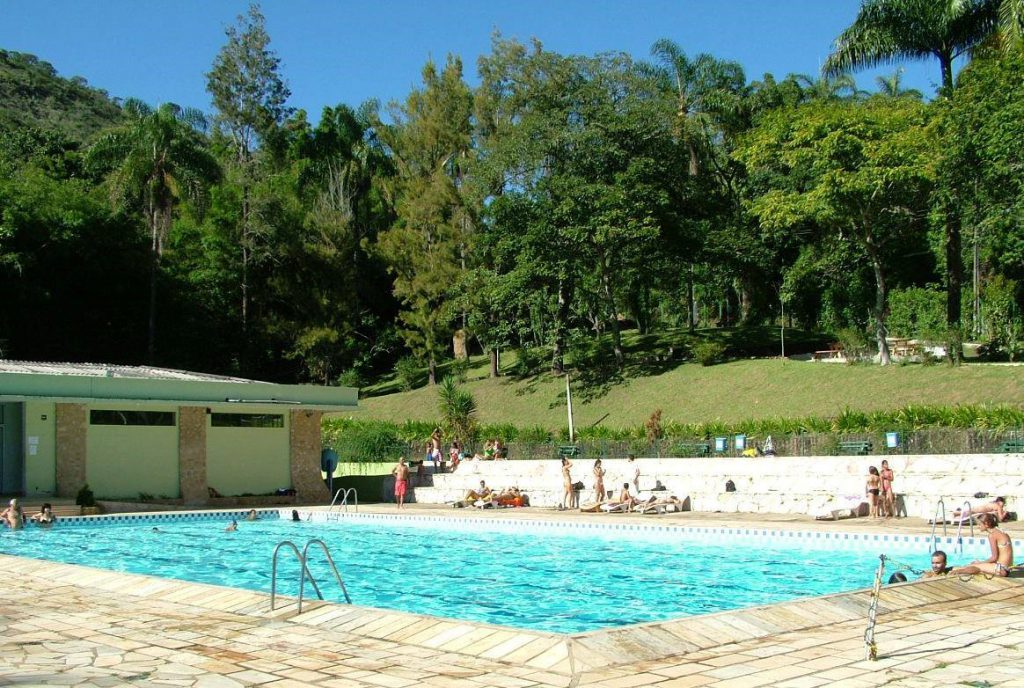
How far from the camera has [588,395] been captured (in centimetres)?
4409

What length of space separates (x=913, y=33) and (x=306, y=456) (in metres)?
28.8

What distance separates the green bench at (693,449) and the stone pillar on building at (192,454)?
13907mm

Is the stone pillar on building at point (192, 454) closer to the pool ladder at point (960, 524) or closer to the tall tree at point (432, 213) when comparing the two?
the pool ladder at point (960, 524)

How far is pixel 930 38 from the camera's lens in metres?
38.3

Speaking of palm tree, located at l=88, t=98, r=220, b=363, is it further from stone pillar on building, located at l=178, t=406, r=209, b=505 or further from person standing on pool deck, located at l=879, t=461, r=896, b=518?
person standing on pool deck, located at l=879, t=461, r=896, b=518

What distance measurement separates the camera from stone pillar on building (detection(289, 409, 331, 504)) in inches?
1225

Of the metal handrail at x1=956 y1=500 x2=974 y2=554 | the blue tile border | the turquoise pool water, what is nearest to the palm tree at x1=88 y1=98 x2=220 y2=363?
the blue tile border

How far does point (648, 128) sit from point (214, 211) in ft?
77.6

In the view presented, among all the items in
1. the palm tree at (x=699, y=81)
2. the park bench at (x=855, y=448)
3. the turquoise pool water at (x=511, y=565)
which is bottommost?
the turquoise pool water at (x=511, y=565)

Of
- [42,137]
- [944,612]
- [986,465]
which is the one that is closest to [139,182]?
[42,137]

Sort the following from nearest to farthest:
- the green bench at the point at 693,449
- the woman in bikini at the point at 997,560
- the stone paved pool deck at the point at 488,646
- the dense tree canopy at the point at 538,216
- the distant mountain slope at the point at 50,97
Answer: the stone paved pool deck at the point at 488,646
the woman in bikini at the point at 997,560
the green bench at the point at 693,449
the dense tree canopy at the point at 538,216
the distant mountain slope at the point at 50,97

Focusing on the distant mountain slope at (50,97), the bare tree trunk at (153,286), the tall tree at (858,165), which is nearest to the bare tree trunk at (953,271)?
the tall tree at (858,165)

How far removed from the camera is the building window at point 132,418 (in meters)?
26.7

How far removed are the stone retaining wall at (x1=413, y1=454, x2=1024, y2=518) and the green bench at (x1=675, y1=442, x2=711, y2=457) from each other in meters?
1.57
